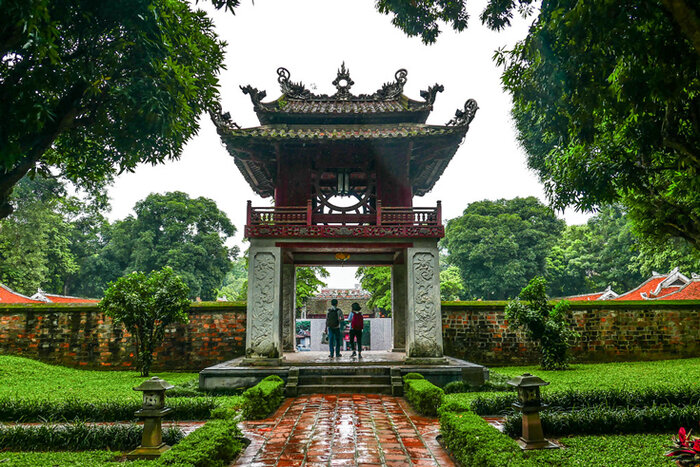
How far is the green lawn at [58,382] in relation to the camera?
744 cm

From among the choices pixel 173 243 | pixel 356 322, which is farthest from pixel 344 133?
pixel 173 243

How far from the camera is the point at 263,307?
1001 cm

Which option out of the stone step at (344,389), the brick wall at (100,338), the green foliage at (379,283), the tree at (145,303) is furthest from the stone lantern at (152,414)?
the green foliage at (379,283)

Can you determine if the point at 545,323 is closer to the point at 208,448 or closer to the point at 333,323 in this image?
the point at 333,323

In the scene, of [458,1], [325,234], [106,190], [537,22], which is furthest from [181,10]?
[106,190]

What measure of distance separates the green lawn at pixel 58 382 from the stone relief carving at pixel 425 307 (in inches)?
219

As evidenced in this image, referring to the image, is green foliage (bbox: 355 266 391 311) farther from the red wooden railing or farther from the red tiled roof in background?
the red tiled roof in background

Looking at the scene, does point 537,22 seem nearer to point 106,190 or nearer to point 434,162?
point 434,162

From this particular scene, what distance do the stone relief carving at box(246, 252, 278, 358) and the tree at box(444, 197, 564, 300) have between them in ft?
73.8

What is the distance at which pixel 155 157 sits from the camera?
6.08m

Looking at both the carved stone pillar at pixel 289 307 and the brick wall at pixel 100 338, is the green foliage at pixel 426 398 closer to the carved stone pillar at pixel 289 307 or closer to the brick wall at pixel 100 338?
the carved stone pillar at pixel 289 307

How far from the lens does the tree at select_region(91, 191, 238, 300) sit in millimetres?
26656

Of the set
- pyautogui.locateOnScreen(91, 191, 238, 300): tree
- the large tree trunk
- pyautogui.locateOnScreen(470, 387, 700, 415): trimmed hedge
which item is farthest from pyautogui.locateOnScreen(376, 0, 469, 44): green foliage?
pyautogui.locateOnScreen(91, 191, 238, 300): tree

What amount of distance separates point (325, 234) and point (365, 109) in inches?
168
